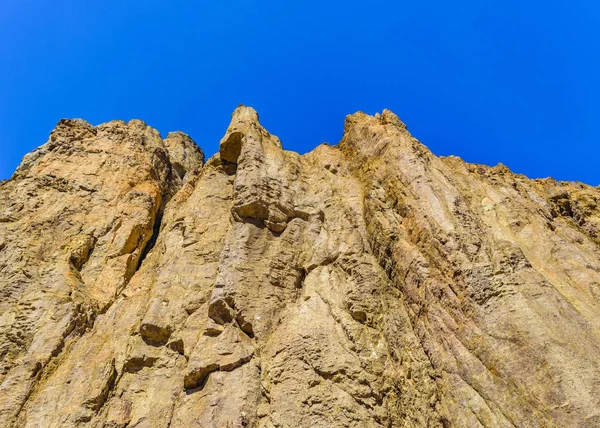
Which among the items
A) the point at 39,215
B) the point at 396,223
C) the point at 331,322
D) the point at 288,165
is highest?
the point at 288,165

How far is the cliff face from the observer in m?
12.7

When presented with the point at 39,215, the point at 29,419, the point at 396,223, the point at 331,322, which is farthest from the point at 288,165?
the point at 29,419

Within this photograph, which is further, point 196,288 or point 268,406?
point 196,288

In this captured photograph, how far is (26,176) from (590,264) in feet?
99.3

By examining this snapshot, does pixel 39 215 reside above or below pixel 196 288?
above

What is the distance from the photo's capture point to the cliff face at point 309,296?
1270cm

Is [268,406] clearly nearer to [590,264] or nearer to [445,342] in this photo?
[445,342]

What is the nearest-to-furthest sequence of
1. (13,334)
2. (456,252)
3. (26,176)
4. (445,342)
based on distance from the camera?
(445,342)
(456,252)
(13,334)
(26,176)

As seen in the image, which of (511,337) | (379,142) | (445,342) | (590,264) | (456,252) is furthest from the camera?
(379,142)

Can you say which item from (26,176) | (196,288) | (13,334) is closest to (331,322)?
(196,288)

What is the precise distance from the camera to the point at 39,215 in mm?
23672

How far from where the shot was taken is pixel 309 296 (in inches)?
666

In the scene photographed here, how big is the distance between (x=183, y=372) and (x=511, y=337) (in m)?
11.0

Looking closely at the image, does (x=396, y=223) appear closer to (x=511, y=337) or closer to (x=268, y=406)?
(x=511, y=337)
